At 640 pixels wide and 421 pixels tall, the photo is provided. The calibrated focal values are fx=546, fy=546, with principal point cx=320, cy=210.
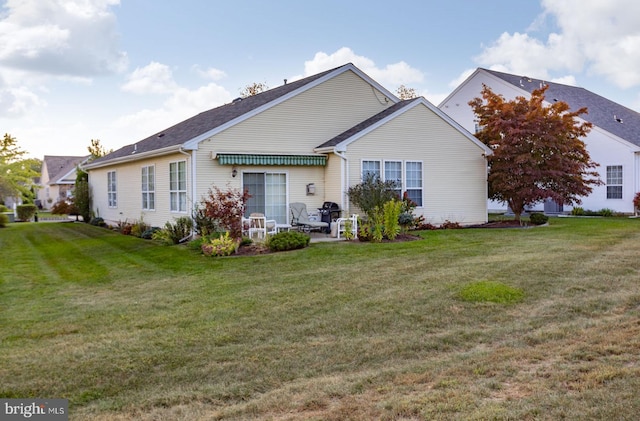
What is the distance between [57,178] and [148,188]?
3766cm

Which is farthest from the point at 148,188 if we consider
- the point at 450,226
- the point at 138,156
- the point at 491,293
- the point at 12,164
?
the point at 491,293

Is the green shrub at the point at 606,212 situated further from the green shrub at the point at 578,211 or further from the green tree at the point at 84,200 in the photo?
the green tree at the point at 84,200

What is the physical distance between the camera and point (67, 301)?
881 centimetres

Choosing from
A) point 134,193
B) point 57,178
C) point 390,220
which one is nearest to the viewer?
point 390,220

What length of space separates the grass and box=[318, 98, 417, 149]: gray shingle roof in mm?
6015

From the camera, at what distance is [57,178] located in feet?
171

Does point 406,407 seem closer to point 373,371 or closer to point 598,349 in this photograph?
point 373,371

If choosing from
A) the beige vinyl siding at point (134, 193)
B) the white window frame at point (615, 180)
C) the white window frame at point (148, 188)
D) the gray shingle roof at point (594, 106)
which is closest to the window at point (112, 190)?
the beige vinyl siding at point (134, 193)

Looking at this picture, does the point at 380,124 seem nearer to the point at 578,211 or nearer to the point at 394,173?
the point at 394,173

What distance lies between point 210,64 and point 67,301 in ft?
55.8

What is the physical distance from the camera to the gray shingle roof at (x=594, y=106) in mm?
25547

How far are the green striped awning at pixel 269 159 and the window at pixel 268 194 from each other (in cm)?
59

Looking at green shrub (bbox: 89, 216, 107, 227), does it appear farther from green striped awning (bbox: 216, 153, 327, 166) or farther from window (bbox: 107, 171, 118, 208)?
green striped awning (bbox: 216, 153, 327, 166)

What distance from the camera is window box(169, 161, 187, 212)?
16.2 m
